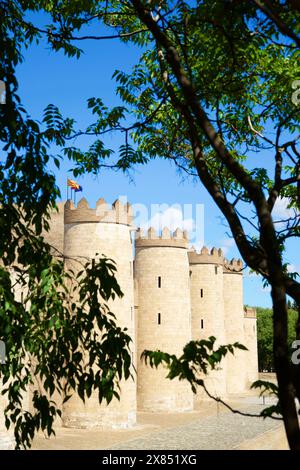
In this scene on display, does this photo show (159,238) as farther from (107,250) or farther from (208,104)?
(208,104)

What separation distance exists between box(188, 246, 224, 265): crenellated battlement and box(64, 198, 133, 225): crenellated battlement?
43.8ft

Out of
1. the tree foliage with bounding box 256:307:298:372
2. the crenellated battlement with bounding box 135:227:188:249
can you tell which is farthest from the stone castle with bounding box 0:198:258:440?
the tree foliage with bounding box 256:307:298:372

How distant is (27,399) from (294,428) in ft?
66.3

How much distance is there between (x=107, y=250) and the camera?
1164 inches

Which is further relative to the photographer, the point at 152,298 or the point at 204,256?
the point at 204,256

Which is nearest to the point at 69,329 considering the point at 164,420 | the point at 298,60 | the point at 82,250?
the point at 298,60

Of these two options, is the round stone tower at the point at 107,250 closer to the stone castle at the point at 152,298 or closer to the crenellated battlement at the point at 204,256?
the stone castle at the point at 152,298

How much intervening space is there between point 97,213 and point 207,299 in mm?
15278

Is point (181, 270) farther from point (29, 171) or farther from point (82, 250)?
point (29, 171)

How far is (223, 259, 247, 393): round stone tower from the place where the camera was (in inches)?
1893

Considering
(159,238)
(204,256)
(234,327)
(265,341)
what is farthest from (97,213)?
(265,341)

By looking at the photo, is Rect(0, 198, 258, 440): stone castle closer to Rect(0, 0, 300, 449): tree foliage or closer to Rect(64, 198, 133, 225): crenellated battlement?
Rect(64, 198, 133, 225): crenellated battlement

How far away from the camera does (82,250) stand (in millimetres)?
29688

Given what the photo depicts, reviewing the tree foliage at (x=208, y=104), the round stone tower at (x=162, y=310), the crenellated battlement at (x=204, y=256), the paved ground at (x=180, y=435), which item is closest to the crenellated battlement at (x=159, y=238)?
the round stone tower at (x=162, y=310)
